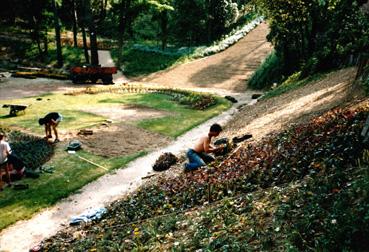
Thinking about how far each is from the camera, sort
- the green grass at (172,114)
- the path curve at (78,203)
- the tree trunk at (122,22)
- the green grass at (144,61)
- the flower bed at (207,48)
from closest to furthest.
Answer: the path curve at (78,203) → the green grass at (172,114) → the tree trunk at (122,22) → the green grass at (144,61) → the flower bed at (207,48)

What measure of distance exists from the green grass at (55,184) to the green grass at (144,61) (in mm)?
28082

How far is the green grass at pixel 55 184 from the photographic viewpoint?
1273 cm

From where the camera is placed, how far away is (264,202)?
855 centimetres

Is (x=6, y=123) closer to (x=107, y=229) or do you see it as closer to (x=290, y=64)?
(x=107, y=229)

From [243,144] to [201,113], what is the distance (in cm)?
1211

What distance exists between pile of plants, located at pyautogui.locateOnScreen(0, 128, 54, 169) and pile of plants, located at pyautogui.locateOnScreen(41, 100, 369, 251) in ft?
18.7

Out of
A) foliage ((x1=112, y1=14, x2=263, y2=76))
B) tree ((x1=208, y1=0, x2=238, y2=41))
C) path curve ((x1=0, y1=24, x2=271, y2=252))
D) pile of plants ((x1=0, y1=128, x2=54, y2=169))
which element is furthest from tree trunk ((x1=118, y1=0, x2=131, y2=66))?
pile of plants ((x1=0, y1=128, x2=54, y2=169))

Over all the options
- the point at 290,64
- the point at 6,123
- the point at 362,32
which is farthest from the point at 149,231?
the point at 290,64

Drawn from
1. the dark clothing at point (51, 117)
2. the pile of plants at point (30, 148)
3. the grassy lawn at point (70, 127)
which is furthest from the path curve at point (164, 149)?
the dark clothing at point (51, 117)

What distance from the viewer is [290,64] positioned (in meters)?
33.5

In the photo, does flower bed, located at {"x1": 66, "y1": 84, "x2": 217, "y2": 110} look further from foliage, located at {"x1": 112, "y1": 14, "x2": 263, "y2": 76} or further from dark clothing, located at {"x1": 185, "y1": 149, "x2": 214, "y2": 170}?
dark clothing, located at {"x1": 185, "y1": 149, "x2": 214, "y2": 170}

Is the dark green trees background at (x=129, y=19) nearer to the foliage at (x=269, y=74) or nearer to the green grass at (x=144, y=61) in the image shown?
the green grass at (x=144, y=61)

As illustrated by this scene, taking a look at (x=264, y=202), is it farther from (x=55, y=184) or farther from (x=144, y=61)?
(x=144, y=61)

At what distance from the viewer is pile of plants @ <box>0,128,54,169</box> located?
1666 cm
